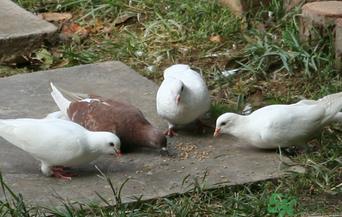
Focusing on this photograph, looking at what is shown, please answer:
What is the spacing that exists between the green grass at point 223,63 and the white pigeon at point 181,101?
0.40 m

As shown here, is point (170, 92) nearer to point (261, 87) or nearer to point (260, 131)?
point (260, 131)

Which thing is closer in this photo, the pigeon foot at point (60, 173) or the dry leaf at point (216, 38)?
the pigeon foot at point (60, 173)

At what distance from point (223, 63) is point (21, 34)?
4.36 feet

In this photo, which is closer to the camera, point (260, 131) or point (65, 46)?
point (260, 131)

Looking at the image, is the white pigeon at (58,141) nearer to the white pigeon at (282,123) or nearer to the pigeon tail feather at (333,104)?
the white pigeon at (282,123)

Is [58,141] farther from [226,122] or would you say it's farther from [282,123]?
[282,123]

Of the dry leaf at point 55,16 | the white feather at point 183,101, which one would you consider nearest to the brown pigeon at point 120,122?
the white feather at point 183,101

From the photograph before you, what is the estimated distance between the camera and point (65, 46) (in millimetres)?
6688

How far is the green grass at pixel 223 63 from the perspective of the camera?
421 cm

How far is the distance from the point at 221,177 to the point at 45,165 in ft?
2.62

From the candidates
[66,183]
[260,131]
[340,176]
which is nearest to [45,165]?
[66,183]

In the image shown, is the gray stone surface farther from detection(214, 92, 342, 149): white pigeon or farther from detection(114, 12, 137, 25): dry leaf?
detection(214, 92, 342, 149): white pigeon

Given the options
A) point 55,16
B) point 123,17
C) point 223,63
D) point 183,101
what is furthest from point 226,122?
point 55,16

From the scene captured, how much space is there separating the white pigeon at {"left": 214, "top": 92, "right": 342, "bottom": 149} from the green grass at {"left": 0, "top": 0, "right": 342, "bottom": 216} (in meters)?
0.12
